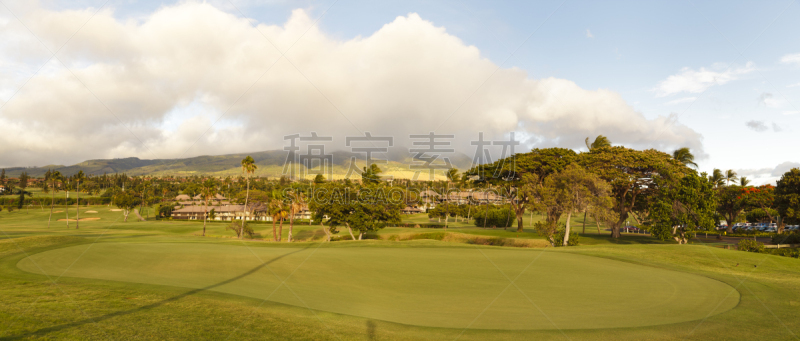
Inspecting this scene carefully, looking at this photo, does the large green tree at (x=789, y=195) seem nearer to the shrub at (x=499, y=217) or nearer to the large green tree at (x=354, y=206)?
the shrub at (x=499, y=217)

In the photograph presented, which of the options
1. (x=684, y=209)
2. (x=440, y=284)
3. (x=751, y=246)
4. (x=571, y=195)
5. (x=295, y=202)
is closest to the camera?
(x=440, y=284)

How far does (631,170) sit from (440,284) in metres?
46.3

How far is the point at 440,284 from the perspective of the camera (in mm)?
16234

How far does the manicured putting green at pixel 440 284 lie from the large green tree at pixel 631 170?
31.6 m

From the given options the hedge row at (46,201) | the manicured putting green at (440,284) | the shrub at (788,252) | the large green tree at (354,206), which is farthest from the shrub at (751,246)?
the hedge row at (46,201)

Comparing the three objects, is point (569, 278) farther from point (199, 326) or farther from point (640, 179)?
point (640, 179)

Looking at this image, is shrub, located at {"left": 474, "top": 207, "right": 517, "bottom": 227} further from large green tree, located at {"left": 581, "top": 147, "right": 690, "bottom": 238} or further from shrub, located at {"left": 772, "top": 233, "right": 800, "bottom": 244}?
shrub, located at {"left": 772, "top": 233, "right": 800, "bottom": 244}

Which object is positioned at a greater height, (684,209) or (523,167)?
(523,167)

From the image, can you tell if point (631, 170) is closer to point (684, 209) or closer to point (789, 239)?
point (684, 209)

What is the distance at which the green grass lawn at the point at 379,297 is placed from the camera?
30.6ft

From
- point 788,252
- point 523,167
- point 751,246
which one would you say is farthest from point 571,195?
point 523,167

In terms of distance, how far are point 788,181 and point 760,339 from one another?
53.4 metres

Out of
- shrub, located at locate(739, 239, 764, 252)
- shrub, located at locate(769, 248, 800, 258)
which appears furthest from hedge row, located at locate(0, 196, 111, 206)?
shrub, located at locate(769, 248, 800, 258)

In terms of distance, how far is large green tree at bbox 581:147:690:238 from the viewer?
50.1 metres
